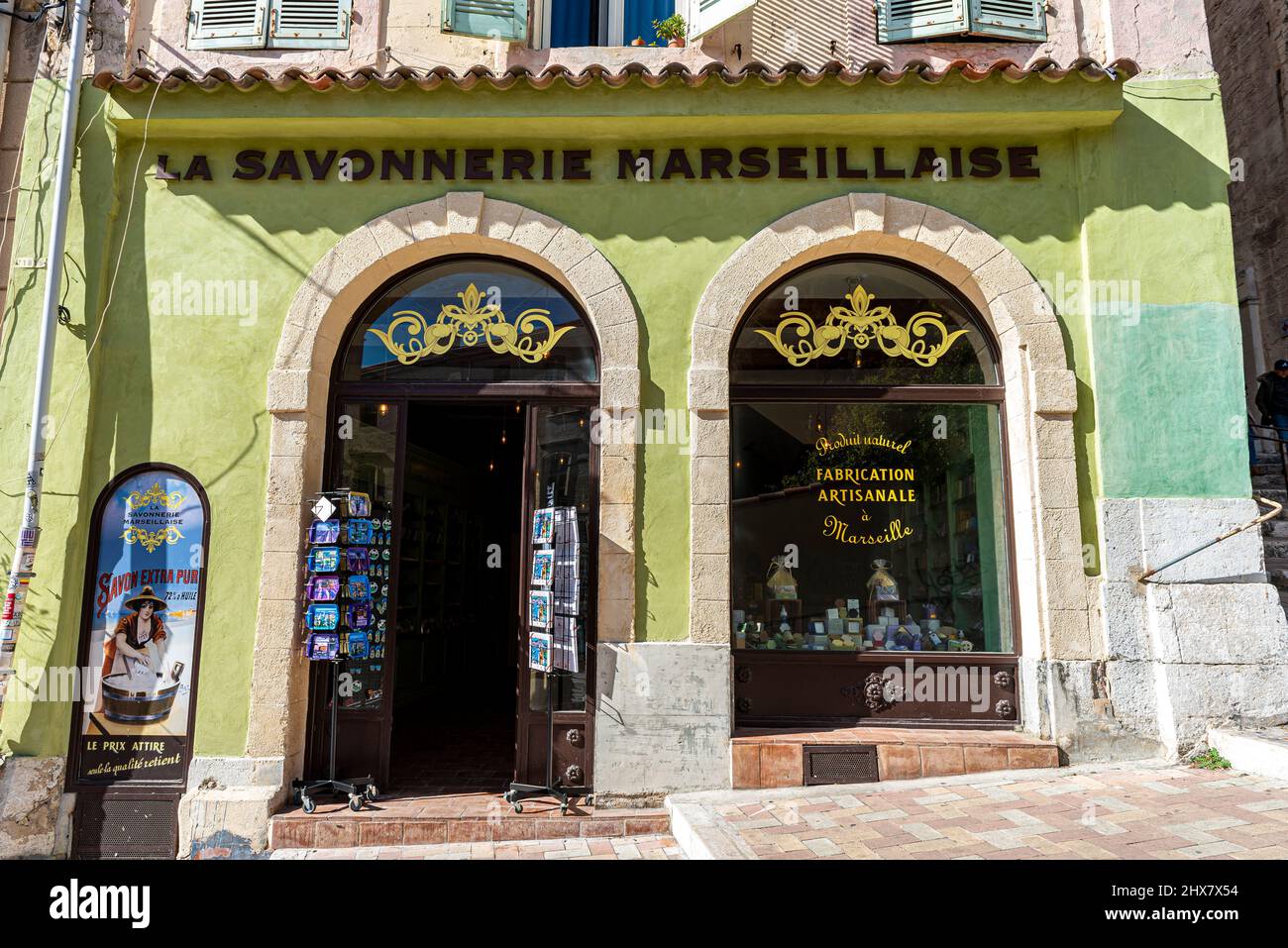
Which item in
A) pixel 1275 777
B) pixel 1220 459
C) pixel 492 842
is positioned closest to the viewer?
pixel 1275 777

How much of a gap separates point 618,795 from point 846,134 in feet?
17.8

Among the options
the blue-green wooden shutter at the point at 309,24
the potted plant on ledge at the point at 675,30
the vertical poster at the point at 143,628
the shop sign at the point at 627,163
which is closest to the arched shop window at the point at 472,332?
the shop sign at the point at 627,163

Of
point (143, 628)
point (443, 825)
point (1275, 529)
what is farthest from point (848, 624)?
point (143, 628)

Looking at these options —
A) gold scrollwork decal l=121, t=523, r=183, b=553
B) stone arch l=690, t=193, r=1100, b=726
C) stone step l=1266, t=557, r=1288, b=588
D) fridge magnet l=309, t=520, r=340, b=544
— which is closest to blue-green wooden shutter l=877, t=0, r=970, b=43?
stone arch l=690, t=193, r=1100, b=726

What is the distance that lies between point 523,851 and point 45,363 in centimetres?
507

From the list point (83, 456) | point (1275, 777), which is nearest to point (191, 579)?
point (83, 456)

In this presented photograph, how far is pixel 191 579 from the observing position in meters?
6.12

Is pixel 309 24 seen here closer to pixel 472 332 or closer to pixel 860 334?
pixel 472 332

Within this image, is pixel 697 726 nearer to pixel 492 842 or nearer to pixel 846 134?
pixel 492 842

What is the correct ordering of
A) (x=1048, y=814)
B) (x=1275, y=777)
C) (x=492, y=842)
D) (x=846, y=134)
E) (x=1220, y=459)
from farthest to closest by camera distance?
(x=846, y=134), (x=1220, y=459), (x=492, y=842), (x=1275, y=777), (x=1048, y=814)

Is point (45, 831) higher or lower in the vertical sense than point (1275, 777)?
lower

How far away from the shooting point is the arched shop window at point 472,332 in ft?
21.6

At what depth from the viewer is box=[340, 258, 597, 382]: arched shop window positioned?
6.59 meters

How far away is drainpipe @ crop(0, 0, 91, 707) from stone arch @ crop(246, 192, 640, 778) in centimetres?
163
